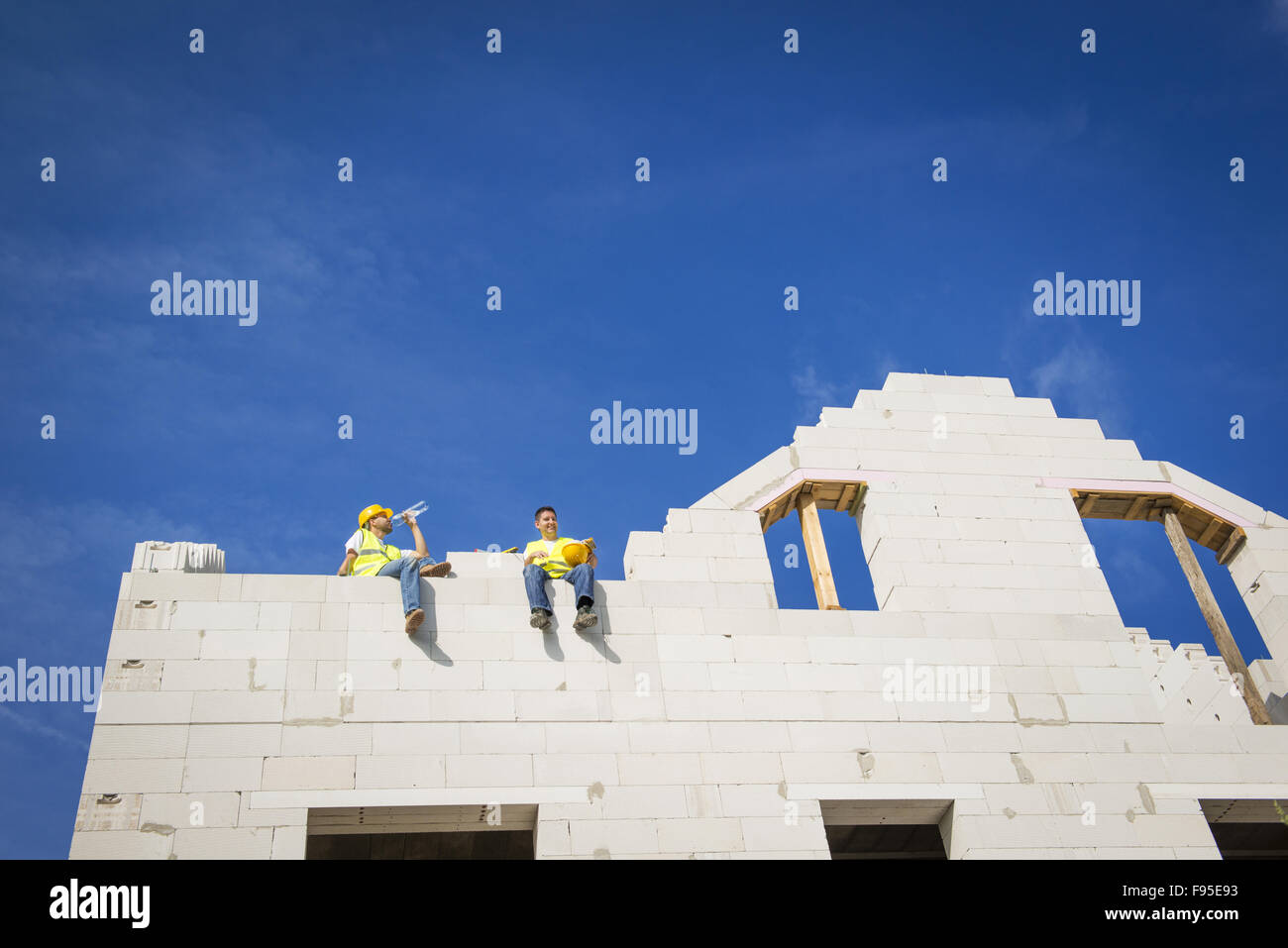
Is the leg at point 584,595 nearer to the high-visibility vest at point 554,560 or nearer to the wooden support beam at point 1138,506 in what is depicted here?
the high-visibility vest at point 554,560

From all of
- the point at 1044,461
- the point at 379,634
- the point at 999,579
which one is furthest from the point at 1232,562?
the point at 379,634

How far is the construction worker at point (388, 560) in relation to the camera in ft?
39.8

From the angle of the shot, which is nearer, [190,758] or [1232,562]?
[190,758]

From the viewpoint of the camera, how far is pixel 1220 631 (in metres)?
14.3

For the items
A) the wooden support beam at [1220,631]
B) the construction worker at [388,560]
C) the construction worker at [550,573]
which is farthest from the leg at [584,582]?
the wooden support beam at [1220,631]

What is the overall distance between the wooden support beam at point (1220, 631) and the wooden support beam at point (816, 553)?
183 inches

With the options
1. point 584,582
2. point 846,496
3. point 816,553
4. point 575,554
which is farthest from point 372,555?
point 846,496

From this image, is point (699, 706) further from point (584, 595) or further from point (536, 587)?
point (536, 587)

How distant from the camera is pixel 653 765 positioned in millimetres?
11656

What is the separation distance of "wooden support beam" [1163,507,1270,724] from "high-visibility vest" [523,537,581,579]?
26.4ft

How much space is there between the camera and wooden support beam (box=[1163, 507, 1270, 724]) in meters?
13.9

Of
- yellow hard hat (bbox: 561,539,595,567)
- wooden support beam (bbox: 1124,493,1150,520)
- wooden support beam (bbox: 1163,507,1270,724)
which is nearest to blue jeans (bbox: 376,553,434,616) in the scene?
yellow hard hat (bbox: 561,539,595,567)

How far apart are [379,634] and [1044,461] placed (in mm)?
9560
